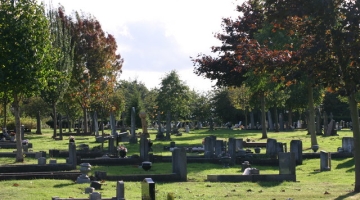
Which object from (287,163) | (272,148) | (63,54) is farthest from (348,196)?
(63,54)

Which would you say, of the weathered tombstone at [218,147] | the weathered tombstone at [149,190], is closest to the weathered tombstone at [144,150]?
the weathered tombstone at [218,147]

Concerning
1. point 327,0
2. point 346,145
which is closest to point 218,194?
point 327,0

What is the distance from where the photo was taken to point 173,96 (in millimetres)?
79188

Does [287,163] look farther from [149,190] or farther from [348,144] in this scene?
[149,190]

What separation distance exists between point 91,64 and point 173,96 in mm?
17921

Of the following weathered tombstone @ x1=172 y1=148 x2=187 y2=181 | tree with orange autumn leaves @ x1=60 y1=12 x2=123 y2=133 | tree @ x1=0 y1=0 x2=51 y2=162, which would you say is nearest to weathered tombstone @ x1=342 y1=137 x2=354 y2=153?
weathered tombstone @ x1=172 y1=148 x2=187 y2=181

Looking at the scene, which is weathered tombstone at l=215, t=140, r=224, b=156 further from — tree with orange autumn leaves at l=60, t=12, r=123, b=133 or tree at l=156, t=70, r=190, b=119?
tree at l=156, t=70, r=190, b=119

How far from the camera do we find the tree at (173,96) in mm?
77625

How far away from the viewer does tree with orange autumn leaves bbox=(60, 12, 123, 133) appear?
2447 inches

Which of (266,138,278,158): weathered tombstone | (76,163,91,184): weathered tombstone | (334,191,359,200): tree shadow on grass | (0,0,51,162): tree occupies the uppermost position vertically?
(0,0,51,162): tree

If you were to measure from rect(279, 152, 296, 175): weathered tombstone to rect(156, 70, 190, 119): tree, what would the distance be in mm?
53590

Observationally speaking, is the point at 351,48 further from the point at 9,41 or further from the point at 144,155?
the point at 9,41

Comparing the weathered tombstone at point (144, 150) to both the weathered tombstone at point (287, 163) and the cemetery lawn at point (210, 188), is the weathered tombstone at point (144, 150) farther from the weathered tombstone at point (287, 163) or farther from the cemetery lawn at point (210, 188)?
the weathered tombstone at point (287, 163)

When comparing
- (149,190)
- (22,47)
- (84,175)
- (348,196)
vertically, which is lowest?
(348,196)
